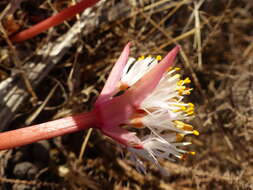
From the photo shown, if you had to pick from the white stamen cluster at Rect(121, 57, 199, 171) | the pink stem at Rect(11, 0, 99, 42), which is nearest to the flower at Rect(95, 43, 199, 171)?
the white stamen cluster at Rect(121, 57, 199, 171)

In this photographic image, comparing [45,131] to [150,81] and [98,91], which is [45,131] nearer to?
[150,81]

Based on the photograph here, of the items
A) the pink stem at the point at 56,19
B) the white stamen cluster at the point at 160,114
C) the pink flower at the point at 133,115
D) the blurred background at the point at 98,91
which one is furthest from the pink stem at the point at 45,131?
the pink stem at the point at 56,19

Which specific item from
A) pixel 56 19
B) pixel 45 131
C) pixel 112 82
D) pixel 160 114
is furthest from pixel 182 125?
pixel 56 19

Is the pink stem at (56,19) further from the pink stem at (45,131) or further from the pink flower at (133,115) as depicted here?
the pink stem at (45,131)

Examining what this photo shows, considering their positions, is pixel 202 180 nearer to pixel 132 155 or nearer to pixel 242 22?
pixel 132 155

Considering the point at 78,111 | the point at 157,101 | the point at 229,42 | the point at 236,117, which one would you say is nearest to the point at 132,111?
the point at 157,101

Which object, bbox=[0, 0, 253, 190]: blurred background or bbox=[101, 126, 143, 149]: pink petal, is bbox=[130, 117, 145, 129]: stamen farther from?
bbox=[0, 0, 253, 190]: blurred background
